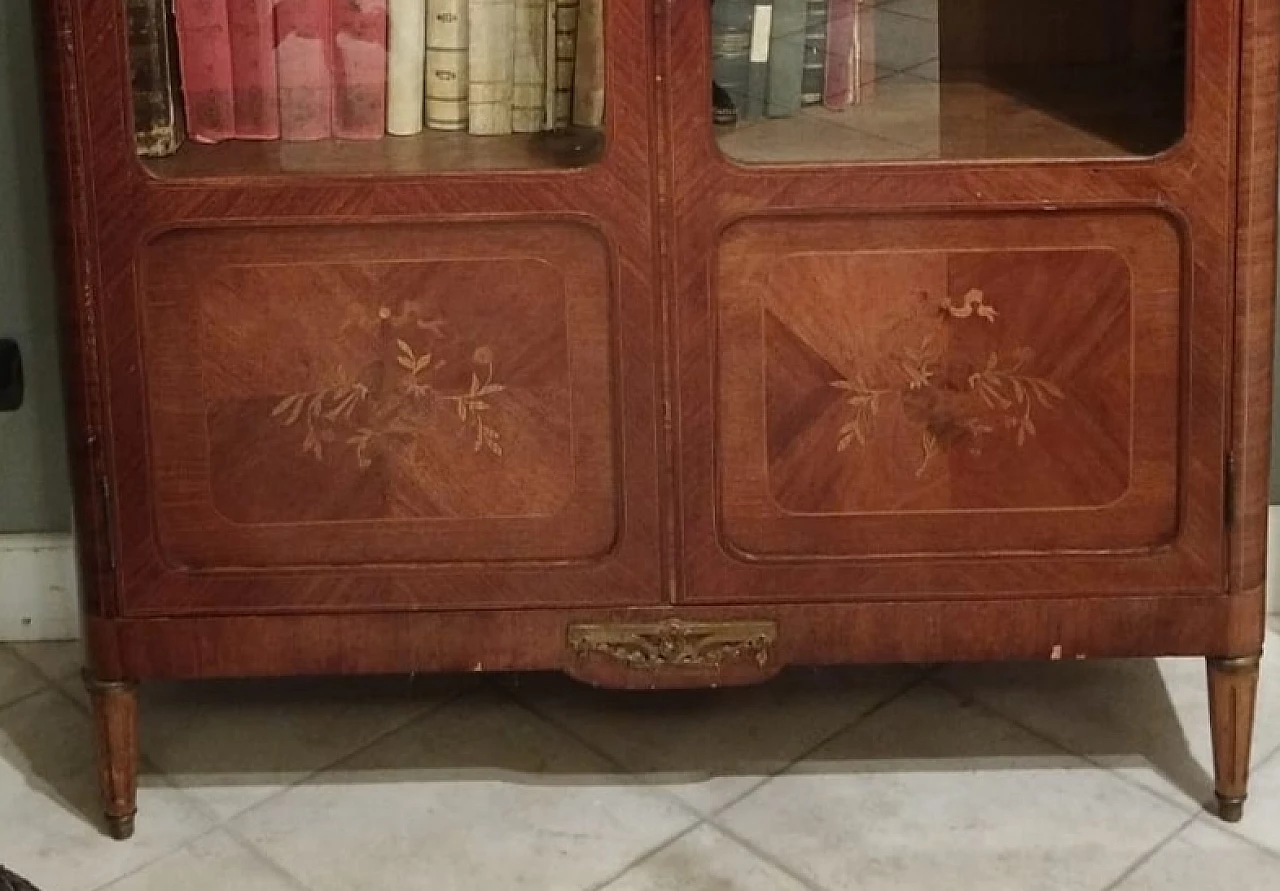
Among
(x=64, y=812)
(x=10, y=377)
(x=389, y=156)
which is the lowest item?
(x=64, y=812)

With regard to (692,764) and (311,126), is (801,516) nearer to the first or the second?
(692,764)

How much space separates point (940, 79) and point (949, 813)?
65 cm

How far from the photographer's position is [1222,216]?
1.67 meters

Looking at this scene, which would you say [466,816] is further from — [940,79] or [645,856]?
[940,79]

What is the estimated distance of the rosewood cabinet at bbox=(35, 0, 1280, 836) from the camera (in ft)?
5.49

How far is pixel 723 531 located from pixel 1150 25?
54cm

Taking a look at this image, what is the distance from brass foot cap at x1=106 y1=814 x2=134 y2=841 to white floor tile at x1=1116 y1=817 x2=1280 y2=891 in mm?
874

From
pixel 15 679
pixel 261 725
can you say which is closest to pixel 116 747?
pixel 261 725

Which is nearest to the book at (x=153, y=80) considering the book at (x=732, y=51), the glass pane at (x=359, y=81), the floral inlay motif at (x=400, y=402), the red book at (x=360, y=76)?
the glass pane at (x=359, y=81)

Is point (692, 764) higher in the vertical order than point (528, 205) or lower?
lower

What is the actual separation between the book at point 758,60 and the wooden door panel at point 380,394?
17cm

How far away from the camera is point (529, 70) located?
5.75 feet

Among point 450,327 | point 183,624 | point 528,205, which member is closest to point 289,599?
point 183,624

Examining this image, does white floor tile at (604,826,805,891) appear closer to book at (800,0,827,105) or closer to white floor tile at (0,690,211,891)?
white floor tile at (0,690,211,891)
